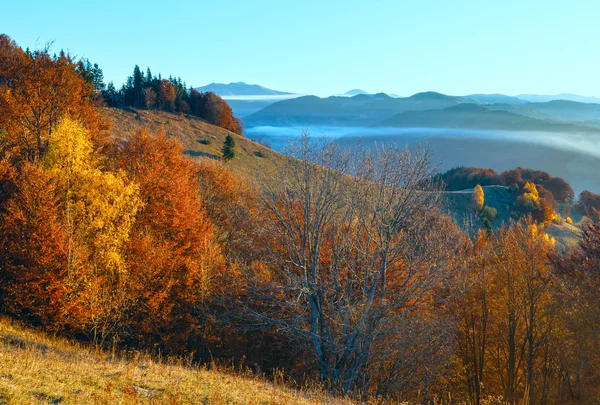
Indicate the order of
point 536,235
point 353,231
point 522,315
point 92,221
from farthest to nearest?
point 536,235
point 522,315
point 92,221
point 353,231

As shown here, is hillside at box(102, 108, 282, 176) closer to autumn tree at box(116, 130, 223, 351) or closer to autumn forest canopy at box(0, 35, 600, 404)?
autumn tree at box(116, 130, 223, 351)

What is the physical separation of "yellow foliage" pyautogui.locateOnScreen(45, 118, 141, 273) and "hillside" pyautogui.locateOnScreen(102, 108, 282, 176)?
4858 cm

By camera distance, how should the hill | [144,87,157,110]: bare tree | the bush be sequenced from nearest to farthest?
1. the hill
2. [144,87,157,110]: bare tree
3. the bush

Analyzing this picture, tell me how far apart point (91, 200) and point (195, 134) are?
217 feet

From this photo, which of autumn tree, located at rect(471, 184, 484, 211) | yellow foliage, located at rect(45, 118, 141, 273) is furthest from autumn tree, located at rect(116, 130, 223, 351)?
autumn tree, located at rect(471, 184, 484, 211)

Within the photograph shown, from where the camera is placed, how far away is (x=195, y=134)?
277 ft

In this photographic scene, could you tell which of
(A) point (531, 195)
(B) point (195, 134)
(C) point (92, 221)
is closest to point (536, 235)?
(C) point (92, 221)

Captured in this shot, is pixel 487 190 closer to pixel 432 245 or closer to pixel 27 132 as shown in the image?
pixel 432 245

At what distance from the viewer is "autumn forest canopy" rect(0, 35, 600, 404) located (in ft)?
53.1

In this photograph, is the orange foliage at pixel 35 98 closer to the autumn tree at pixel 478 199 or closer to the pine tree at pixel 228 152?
the pine tree at pixel 228 152

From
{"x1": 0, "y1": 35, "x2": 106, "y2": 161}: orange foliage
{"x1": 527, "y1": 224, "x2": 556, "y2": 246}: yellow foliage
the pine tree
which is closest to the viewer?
{"x1": 0, "y1": 35, "x2": 106, "y2": 161}: orange foliage

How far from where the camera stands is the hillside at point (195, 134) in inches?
2911

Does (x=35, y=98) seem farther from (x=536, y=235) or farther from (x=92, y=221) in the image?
(x=536, y=235)

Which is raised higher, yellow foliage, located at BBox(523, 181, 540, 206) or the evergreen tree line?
the evergreen tree line
